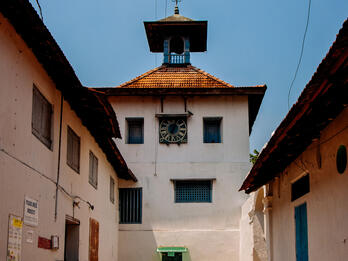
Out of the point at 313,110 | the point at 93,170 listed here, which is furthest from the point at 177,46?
the point at 313,110

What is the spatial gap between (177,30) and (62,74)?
14.7 meters

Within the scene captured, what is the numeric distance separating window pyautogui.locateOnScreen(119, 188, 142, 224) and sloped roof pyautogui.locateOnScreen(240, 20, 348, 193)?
9131mm

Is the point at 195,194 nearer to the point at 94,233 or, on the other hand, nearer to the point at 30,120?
the point at 94,233

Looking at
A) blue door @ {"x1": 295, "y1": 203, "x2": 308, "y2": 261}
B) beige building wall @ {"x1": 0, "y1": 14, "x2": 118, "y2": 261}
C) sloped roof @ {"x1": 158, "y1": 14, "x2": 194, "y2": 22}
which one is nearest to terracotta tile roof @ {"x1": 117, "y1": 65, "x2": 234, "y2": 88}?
sloped roof @ {"x1": 158, "y1": 14, "x2": 194, "y2": 22}

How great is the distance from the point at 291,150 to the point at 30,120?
4.85 metres

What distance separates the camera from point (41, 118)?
1024cm

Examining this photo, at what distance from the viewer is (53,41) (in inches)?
356

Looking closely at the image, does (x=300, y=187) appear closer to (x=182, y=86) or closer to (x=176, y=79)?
(x=182, y=86)

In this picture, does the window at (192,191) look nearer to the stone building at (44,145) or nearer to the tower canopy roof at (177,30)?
the stone building at (44,145)

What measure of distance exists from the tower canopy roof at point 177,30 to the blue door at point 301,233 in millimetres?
14041

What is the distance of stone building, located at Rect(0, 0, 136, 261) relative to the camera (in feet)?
26.9

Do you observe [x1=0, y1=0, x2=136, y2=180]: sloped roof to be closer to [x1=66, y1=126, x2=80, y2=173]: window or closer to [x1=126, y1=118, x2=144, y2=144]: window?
[x1=66, y1=126, x2=80, y2=173]: window

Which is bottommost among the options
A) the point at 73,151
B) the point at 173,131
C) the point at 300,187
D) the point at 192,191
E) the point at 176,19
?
the point at 300,187

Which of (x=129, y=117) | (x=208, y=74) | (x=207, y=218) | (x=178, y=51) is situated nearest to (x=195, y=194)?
(x=207, y=218)
